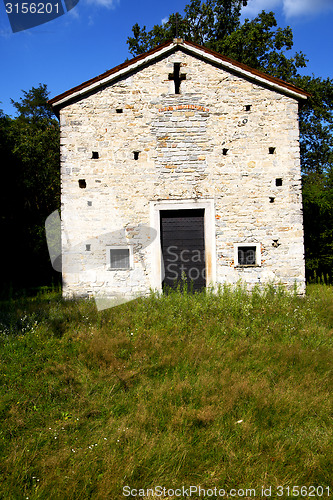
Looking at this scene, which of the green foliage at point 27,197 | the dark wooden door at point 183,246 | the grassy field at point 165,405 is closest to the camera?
the grassy field at point 165,405

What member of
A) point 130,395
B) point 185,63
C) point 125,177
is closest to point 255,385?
point 130,395

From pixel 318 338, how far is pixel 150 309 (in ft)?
10.7

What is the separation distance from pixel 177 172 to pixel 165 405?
582 cm

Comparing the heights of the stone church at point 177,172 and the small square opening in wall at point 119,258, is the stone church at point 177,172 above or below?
above

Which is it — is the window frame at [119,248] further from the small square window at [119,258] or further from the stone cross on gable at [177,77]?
the stone cross on gable at [177,77]

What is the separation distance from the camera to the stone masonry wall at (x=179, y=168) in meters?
7.90

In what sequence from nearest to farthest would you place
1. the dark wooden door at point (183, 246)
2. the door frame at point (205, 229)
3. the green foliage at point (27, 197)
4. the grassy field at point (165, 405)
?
the grassy field at point (165, 405) → the door frame at point (205, 229) → the dark wooden door at point (183, 246) → the green foliage at point (27, 197)

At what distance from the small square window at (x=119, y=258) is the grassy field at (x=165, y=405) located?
209cm

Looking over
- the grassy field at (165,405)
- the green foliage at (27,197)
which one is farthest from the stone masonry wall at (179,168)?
the green foliage at (27,197)

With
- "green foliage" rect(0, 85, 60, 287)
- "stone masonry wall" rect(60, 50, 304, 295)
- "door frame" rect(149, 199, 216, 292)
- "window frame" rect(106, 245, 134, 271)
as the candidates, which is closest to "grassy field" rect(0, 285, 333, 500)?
"door frame" rect(149, 199, 216, 292)

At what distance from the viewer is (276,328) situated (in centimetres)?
560

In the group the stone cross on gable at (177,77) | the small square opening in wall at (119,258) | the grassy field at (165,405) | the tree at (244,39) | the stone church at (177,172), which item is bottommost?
the grassy field at (165,405)

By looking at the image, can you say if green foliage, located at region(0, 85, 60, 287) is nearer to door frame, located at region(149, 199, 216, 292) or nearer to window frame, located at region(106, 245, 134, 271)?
window frame, located at region(106, 245, 134, 271)

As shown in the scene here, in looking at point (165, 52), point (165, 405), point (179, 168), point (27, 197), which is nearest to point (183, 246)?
point (179, 168)
